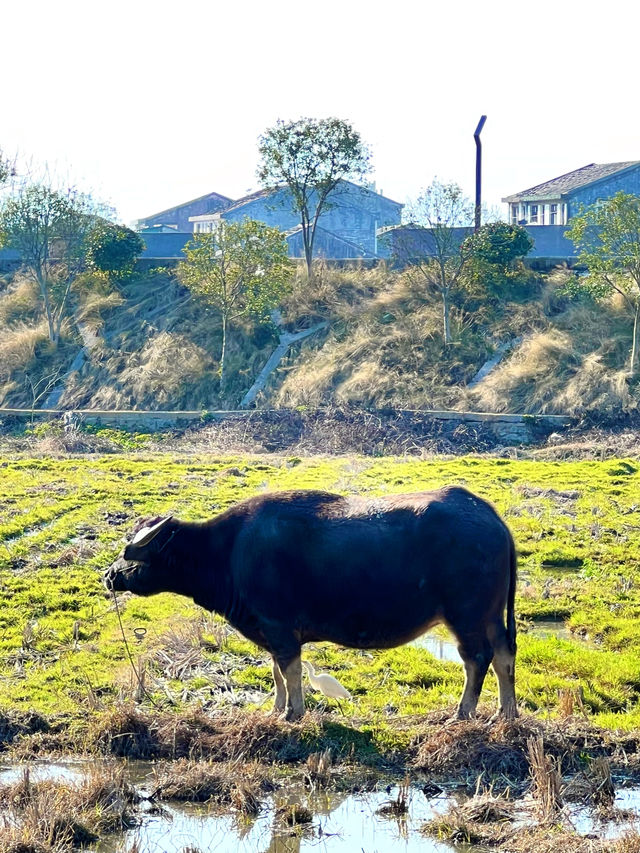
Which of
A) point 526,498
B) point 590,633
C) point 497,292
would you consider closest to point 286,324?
point 497,292

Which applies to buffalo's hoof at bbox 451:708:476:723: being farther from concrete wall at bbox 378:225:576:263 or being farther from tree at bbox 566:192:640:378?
concrete wall at bbox 378:225:576:263

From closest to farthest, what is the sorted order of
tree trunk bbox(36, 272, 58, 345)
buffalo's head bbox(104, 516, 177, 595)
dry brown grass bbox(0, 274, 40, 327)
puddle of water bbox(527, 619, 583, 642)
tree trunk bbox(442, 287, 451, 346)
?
1. buffalo's head bbox(104, 516, 177, 595)
2. puddle of water bbox(527, 619, 583, 642)
3. tree trunk bbox(442, 287, 451, 346)
4. tree trunk bbox(36, 272, 58, 345)
5. dry brown grass bbox(0, 274, 40, 327)

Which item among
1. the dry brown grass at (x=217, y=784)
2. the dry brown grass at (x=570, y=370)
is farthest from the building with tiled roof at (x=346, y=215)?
the dry brown grass at (x=217, y=784)

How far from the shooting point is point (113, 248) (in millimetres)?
47031

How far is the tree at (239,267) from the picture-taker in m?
40.2

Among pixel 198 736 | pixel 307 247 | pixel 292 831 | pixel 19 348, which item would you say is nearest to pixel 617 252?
pixel 307 247

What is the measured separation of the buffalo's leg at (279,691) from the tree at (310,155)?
118 feet

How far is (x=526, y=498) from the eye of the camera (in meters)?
21.8

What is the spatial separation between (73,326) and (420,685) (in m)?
37.6

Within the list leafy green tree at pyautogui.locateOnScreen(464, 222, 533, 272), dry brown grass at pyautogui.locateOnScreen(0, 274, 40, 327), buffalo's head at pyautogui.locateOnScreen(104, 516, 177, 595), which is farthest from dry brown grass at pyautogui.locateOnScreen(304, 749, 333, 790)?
dry brown grass at pyautogui.locateOnScreen(0, 274, 40, 327)

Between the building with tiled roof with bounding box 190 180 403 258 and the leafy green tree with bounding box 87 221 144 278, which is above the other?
the building with tiled roof with bounding box 190 180 403 258

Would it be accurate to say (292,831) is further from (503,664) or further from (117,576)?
(117,576)

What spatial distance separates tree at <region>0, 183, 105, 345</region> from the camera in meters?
45.0

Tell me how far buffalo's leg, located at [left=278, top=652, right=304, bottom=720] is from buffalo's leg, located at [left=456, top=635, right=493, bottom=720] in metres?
1.38
